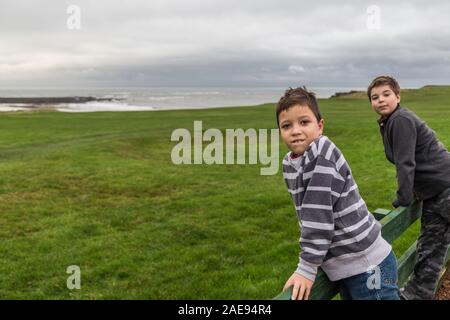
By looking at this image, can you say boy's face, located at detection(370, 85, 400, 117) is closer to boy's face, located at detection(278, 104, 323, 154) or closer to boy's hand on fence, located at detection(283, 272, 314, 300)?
boy's face, located at detection(278, 104, 323, 154)

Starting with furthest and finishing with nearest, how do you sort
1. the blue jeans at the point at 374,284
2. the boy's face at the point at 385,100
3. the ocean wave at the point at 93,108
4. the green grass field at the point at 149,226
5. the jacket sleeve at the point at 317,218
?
the ocean wave at the point at 93,108 < the green grass field at the point at 149,226 < the boy's face at the point at 385,100 < the blue jeans at the point at 374,284 < the jacket sleeve at the point at 317,218

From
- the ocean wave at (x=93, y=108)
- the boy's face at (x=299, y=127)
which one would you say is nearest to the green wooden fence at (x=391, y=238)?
the boy's face at (x=299, y=127)

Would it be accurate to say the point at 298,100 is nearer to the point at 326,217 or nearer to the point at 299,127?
the point at 299,127

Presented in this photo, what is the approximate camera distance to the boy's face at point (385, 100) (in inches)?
177

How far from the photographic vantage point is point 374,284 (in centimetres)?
293

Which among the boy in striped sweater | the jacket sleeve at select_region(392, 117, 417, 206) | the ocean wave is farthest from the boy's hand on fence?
the ocean wave

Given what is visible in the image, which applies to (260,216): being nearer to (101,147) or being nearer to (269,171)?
(269,171)

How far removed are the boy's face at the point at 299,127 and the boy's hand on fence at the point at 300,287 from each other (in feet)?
2.59

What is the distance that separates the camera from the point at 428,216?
4871 mm

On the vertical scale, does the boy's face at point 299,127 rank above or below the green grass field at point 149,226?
above

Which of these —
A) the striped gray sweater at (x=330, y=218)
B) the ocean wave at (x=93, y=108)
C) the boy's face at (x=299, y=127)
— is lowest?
the striped gray sweater at (x=330, y=218)

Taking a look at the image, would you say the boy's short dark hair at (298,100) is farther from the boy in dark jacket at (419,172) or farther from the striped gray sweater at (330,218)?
the boy in dark jacket at (419,172)
